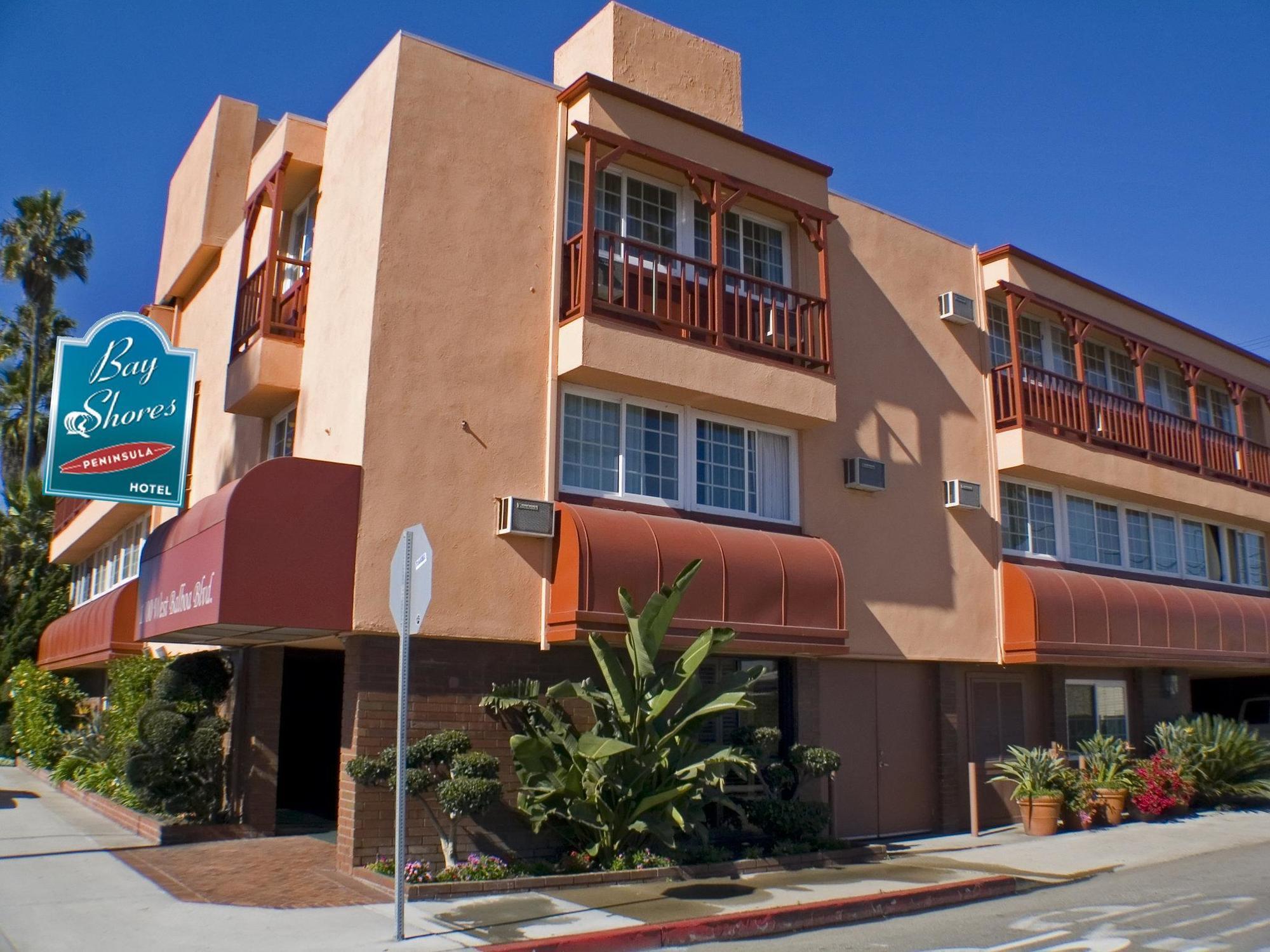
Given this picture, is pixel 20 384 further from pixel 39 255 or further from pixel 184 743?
pixel 184 743

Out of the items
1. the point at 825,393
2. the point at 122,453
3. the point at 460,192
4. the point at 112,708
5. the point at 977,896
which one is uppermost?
the point at 460,192

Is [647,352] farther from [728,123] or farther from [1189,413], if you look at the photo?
[1189,413]

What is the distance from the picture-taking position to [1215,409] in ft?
82.1

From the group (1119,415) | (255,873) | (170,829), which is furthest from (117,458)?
(1119,415)

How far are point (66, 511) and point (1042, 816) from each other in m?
20.3

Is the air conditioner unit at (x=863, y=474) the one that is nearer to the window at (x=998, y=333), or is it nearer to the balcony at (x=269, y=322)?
the window at (x=998, y=333)

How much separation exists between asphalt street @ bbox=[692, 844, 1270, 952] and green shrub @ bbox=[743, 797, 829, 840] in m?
2.46

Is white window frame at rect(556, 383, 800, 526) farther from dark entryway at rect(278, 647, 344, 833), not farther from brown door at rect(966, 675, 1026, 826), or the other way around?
dark entryway at rect(278, 647, 344, 833)

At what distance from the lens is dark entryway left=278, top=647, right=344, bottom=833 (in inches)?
668

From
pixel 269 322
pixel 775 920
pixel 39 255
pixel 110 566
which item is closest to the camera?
pixel 775 920

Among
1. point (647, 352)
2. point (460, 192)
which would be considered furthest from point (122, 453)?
point (647, 352)

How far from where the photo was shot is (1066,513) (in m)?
19.6

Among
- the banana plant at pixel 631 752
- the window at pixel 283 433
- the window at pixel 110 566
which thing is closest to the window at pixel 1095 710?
the banana plant at pixel 631 752

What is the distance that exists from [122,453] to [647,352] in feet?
20.3
